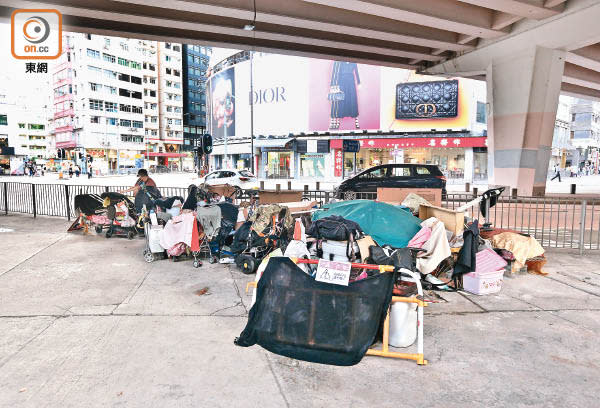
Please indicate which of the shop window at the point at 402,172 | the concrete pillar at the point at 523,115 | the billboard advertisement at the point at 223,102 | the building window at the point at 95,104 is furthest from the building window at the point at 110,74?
the concrete pillar at the point at 523,115

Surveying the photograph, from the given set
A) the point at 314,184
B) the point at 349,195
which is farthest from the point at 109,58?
the point at 349,195

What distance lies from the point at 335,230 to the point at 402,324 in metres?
1.53

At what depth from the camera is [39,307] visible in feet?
16.2

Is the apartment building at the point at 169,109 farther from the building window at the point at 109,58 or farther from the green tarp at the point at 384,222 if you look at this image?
the green tarp at the point at 384,222

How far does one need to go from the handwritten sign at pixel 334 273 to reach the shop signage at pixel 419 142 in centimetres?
3555

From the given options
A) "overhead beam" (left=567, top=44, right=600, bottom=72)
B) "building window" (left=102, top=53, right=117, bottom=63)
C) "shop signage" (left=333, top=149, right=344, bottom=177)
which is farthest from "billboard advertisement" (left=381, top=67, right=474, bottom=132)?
"building window" (left=102, top=53, right=117, bottom=63)

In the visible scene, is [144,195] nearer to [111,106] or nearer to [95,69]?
Answer: [95,69]

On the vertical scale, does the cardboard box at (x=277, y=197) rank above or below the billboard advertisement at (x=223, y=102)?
below

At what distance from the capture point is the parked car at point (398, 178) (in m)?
14.8

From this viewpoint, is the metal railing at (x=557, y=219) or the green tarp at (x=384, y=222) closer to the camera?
the green tarp at (x=384, y=222)

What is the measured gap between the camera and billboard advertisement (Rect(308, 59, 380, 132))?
3912 centimetres

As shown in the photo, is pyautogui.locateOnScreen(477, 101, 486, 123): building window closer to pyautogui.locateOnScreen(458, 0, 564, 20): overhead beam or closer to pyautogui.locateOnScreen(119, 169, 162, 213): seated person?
pyautogui.locateOnScreen(458, 0, 564, 20): overhead beam

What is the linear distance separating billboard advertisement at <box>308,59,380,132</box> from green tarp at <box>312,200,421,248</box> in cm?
3470

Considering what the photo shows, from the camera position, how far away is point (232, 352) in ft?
12.3
